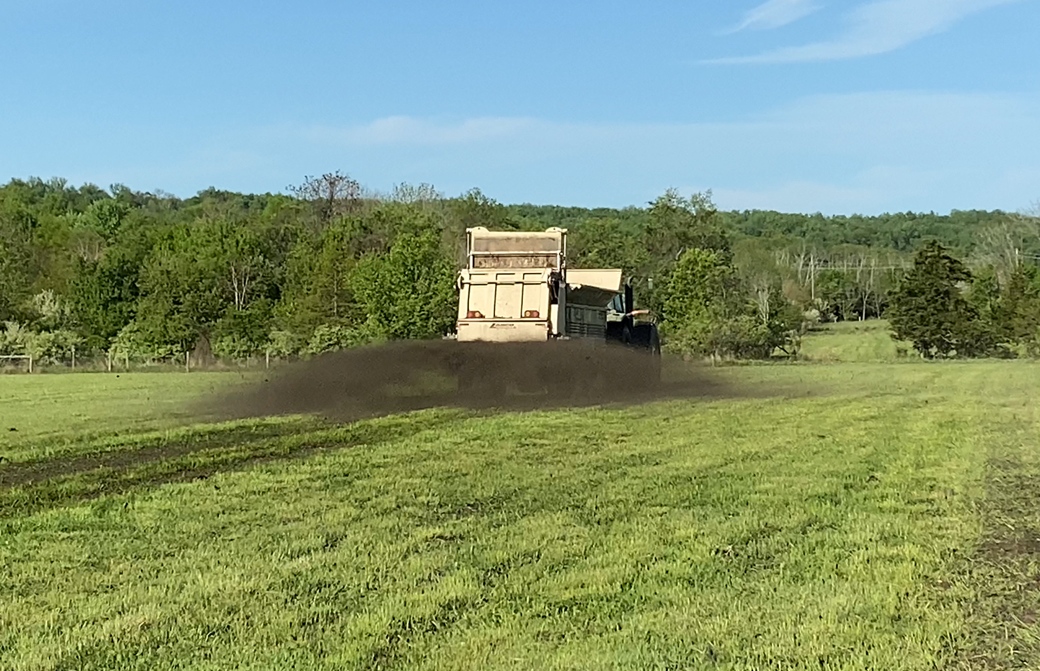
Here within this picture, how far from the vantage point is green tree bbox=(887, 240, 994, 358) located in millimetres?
61812

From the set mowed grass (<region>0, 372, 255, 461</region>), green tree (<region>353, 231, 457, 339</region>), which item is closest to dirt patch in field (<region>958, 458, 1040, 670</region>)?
mowed grass (<region>0, 372, 255, 461</region>)

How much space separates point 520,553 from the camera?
7301 millimetres

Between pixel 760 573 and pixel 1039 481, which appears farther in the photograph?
pixel 1039 481

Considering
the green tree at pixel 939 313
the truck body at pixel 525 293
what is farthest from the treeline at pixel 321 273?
the truck body at pixel 525 293

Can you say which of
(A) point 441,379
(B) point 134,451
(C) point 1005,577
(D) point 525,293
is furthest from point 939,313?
(C) point 1005,577

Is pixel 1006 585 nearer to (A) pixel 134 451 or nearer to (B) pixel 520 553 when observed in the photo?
(B) pixel 520 553

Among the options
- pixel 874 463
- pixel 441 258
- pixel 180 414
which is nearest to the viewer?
pixel 874 463

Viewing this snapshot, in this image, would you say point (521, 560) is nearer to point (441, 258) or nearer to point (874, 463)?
point (874, 463)

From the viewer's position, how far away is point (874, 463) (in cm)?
1214

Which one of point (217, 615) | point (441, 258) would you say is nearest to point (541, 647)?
point (217, 615)

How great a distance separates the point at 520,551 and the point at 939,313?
58.9m

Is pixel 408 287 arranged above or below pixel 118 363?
above

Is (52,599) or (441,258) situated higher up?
(441,258)

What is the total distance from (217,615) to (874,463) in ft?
27.0
